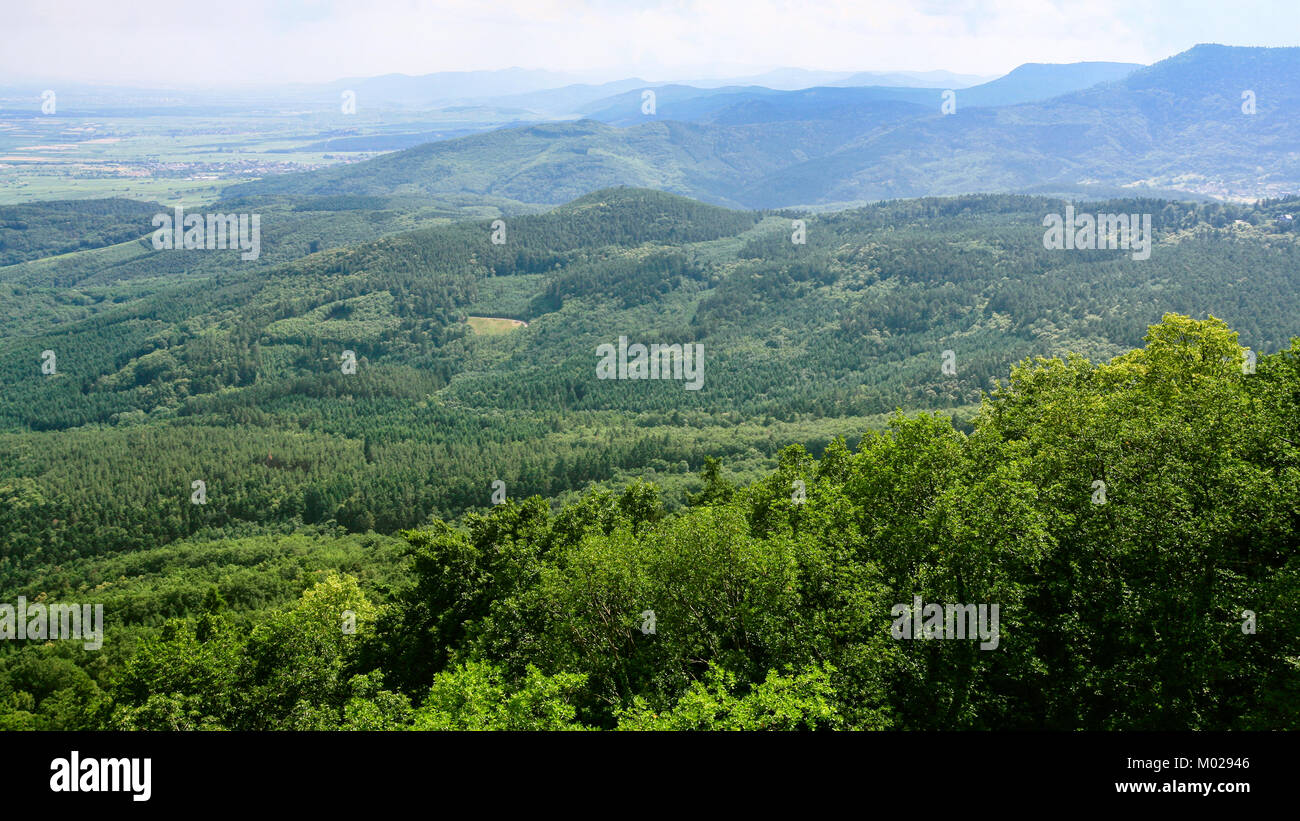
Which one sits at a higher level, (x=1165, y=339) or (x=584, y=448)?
(x=1165, y=339)

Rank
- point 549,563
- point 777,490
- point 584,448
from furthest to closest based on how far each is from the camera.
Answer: point 584,448 → point 777,490 → point 549,563

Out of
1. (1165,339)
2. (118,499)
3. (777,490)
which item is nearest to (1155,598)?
(777,490)

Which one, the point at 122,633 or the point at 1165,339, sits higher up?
the point at 1165,339

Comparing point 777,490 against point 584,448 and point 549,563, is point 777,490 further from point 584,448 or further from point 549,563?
point 584,448

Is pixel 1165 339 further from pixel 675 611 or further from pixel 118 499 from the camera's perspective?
pixel 118 499

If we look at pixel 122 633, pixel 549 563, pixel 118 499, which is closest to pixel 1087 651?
pixel 549 563
